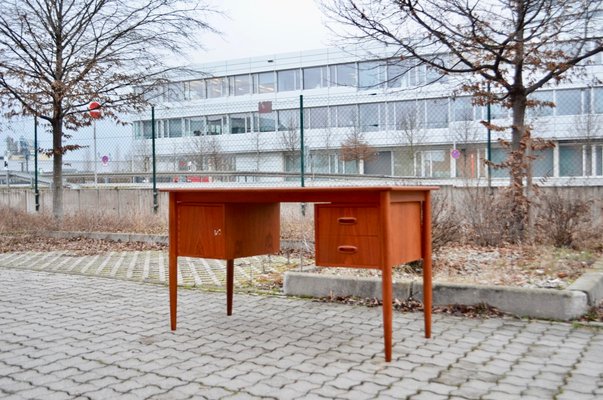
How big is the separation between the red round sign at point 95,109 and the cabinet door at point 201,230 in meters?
8.64

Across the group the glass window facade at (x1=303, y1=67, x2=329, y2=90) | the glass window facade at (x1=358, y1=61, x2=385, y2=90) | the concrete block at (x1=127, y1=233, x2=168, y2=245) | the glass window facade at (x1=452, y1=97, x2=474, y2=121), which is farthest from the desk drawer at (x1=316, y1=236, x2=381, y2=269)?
the glass window facade at (x1=303, y1=67, x2=329, y2=90)

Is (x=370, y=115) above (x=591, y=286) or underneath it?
above

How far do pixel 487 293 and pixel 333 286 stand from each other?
1389 millimetres

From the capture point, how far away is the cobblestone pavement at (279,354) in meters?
3.07

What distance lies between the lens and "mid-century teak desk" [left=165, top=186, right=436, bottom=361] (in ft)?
11.8

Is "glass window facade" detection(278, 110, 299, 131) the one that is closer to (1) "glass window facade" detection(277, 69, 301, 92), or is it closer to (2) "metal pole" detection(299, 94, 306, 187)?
(2) "metal pole" detection(299, 94, 306, 187)

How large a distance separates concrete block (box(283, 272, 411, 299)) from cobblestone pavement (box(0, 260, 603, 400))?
0.23 m

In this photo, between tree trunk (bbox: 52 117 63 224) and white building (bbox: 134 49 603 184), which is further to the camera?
tree trunk (bbox: 52 117 63 224)

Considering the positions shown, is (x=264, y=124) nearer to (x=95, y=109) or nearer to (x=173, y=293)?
(x=95, y=109)

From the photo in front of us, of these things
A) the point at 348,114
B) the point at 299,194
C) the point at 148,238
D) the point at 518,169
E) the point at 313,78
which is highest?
the point at 313,78

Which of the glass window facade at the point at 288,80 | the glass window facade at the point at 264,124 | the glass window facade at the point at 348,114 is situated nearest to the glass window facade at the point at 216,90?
the glass window facade at the point at 288,80

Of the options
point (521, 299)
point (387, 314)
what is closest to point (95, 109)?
point (521, 299)

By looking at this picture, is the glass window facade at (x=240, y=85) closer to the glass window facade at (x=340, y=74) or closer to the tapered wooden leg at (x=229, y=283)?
the glass window facade at (x=340, y=74)

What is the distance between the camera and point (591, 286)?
15.2 ft
